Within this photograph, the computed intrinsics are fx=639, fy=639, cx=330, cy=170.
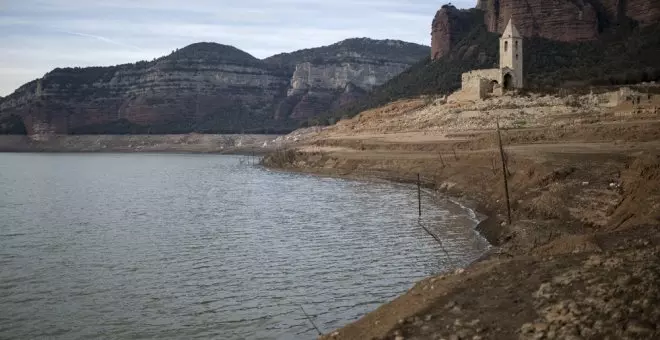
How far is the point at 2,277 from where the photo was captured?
1889 cm

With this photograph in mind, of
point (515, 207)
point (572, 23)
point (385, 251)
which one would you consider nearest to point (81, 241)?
point (385, 251)

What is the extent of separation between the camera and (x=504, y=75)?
Answer: 211 feet

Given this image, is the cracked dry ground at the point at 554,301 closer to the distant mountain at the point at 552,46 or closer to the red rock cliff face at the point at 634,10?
the distant mountain at the point at 552,46

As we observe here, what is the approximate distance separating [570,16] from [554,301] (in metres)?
93.0

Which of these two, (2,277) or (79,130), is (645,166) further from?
(79,130)

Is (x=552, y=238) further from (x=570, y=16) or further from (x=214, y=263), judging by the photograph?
(x=570, y=16)

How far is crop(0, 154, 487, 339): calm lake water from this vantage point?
47.1 ft

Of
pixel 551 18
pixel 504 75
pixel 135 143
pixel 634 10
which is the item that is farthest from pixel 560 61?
pixel 135 143

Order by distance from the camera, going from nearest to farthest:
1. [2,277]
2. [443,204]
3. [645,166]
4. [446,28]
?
[2,277]
[645,166]
[443,204]
[446,28]

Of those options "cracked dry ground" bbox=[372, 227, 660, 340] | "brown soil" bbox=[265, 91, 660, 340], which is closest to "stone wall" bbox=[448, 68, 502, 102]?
"brown soil" bbox=[265, 91, 660, 340]

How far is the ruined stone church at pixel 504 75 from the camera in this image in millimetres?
63906

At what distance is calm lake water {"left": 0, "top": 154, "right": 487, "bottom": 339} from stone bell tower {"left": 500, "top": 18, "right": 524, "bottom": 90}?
2982 cm

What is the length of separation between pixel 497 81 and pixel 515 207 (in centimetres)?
4047

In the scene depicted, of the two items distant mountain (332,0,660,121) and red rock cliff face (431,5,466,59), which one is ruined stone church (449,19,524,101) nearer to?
distant mountain (332,0,660,121)
